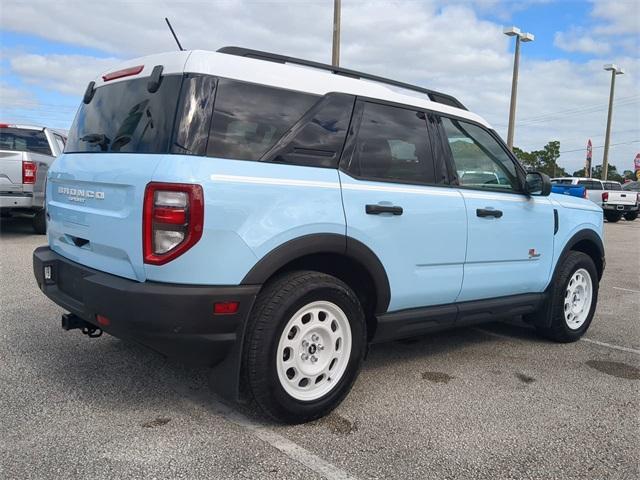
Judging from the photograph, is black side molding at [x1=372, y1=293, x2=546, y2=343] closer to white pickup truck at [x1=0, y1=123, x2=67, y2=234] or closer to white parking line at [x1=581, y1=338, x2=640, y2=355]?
white parking line at [x1=581, y1=338, x2=640, y2=355]

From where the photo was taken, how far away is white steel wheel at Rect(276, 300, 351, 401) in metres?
3.13

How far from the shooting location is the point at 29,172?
9414 millimetres

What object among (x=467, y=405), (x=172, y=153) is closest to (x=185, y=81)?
(x=172, y=153)

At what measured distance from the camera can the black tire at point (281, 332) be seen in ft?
9.66

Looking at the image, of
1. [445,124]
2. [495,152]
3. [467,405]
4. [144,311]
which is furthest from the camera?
[495,152]

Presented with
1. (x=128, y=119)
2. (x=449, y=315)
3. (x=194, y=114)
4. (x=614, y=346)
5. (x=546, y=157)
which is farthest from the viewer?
(x=546, y=157)

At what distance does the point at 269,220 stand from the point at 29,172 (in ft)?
26.2

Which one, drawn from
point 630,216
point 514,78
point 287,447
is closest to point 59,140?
point 287,447

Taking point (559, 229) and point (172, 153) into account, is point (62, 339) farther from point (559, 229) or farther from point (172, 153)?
point (559, 229)

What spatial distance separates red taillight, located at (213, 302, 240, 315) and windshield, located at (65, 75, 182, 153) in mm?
818

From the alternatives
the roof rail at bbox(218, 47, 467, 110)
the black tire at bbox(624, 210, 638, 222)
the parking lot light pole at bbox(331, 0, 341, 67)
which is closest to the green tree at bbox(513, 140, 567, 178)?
the black tire at bbox(624, 210, 638, 222)

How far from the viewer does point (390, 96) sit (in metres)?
3.75

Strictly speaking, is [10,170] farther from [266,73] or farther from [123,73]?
[266,73]

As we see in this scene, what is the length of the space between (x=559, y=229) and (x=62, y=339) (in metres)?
4.19
